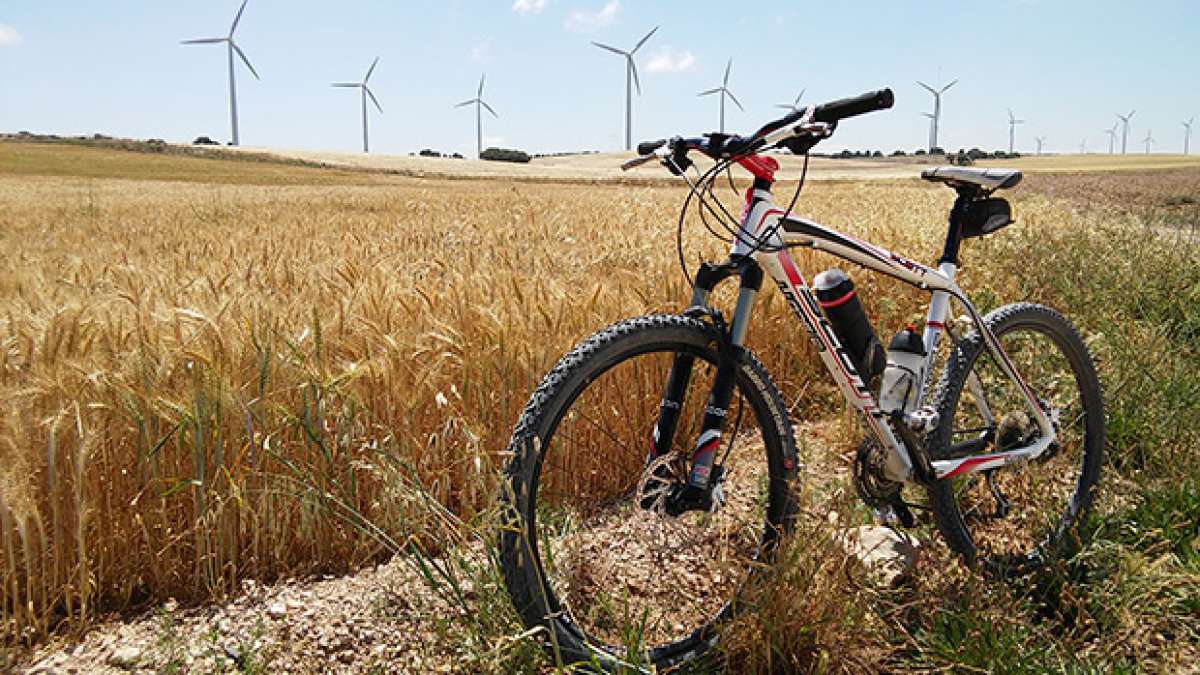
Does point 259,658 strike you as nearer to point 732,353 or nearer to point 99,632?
point 99,632

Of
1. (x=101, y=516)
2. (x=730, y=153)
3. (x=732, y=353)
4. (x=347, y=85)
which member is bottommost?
(x=101, y=516)

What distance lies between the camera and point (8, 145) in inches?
2138

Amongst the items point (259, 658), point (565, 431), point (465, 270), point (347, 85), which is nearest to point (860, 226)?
point (465, 270)

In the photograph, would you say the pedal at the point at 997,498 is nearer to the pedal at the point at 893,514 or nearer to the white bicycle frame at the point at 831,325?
the white bicycle frame at the point at 831,325

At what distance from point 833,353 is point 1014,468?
3.80 ft

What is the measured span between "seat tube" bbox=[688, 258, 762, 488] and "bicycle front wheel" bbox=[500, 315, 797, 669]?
0.04 metres

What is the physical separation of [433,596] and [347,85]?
5787 cm

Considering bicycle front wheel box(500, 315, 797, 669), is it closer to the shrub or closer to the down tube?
the down tube

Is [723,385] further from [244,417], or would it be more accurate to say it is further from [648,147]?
[244,417]

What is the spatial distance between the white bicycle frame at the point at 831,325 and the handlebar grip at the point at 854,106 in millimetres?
274

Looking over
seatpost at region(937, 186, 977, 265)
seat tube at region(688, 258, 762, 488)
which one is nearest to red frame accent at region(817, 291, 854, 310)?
seat tube at region(688, 258, 762, 488)

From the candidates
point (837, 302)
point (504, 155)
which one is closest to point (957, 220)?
point (837, 302)

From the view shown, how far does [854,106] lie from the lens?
216 centimetres

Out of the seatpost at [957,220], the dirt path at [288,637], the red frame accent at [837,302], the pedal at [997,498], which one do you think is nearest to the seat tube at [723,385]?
the red frame accent at [837,302]
